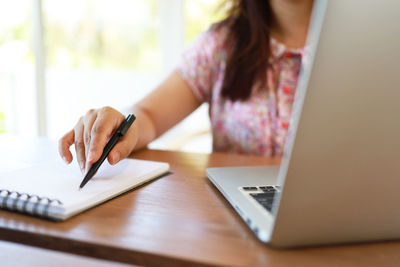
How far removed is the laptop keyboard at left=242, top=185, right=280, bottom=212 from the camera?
44 centimetres

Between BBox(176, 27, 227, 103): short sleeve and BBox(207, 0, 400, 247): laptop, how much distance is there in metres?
0.87

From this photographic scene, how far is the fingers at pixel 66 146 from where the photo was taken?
24.4 inches

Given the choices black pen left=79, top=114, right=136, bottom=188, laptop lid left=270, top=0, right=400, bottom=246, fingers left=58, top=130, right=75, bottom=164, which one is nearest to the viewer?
laptop lid left=270, top=0, right=400, bottom=246

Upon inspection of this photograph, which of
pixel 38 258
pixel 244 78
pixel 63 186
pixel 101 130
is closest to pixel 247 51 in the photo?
pixel 244 78

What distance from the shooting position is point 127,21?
3.22 meters

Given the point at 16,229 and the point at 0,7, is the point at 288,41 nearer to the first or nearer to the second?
the point at 16,229

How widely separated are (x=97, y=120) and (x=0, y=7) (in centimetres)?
213

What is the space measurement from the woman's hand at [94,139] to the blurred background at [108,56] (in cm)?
228

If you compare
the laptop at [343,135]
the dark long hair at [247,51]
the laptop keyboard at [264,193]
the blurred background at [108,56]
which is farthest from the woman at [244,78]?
the blurred background at [108,56]

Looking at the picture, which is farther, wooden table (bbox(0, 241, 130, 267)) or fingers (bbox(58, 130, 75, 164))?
fingers (bbox(58, 130, 75, 164))

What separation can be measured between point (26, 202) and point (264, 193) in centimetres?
31

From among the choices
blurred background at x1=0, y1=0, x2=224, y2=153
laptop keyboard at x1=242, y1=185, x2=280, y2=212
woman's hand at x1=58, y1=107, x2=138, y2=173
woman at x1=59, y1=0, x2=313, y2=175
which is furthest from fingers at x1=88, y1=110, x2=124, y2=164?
blurred background at x1=0, y1=0, x2=224, y2=153

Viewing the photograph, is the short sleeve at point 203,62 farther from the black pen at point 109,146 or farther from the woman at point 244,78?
the black pen at point 109,146

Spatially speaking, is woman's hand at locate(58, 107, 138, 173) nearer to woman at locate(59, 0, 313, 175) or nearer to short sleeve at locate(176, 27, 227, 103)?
woman at locate(59, 0, 313, 175)
